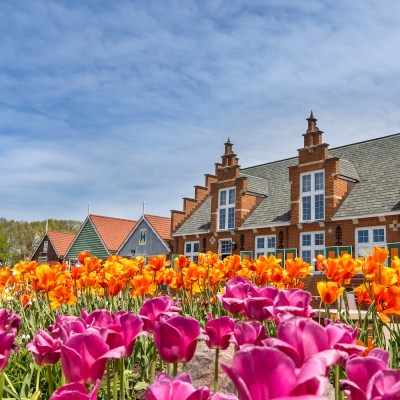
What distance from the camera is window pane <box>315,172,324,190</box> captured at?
21625 millimetres

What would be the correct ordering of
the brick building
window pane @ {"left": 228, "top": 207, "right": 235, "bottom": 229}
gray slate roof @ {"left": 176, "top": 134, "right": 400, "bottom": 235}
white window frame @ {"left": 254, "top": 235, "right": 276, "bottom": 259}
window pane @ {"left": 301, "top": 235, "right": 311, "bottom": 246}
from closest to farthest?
the brick building
gray slate roof @ {"left": 176, "top": 134, "right": 400, "bottom": 235}
window pane @ {"left": 301, "top": 235, "right": 311, "bottom": 246}
white window frame @ {"left": 254, "top": 235, "right": 276, "bottom": 259}
window pane @ {"left": 228, "top": 207, "right": 235, "bottom": 229}

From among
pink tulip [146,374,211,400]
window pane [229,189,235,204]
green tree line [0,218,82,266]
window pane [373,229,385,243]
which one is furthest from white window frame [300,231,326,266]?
green tree line [0,218,82,266]

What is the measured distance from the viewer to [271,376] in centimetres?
67

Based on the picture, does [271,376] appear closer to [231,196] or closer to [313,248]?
[313,248]

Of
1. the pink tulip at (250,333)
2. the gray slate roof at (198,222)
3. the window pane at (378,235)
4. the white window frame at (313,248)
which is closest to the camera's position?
the pink tulip at (250,333)

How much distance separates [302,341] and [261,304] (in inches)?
31.4

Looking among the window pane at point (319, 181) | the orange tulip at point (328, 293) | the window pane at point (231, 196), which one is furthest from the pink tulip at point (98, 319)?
the window pane at point (231, 196)

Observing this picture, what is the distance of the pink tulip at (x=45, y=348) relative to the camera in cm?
140

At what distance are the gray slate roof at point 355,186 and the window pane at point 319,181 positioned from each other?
96cm

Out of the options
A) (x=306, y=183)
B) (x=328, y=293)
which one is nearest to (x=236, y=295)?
(x=328, y=293)

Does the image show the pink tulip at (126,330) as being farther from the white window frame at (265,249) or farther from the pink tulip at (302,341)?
the white window frame at (265,249)

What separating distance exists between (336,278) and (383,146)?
868 inches

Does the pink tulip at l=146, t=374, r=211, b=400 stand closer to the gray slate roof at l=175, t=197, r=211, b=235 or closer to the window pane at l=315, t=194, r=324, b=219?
the window pane at l=315, t=194, r=324, b=219

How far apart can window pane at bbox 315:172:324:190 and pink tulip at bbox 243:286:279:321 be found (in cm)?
2062
